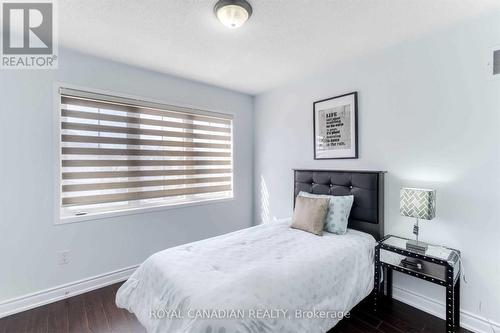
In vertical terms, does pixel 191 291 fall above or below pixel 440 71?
below

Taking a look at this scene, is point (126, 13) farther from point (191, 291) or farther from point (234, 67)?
point (191, 291)

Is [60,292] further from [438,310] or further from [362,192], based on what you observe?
[438,310]

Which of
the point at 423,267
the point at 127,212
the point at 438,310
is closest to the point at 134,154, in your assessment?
the point at 127,212

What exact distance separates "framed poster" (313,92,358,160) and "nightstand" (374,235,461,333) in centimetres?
101

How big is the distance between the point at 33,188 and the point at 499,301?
4.00 meters

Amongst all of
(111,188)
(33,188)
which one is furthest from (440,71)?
(33,188)

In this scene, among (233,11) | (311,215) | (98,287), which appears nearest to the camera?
(233,11)

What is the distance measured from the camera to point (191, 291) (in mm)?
1323

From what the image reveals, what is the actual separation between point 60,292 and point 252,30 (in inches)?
120

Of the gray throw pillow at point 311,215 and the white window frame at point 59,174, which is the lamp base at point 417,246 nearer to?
the gray throw pillow at point 311,215

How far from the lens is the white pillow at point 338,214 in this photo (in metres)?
2.27

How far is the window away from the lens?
2.38m

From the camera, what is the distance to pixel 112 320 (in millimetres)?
1958

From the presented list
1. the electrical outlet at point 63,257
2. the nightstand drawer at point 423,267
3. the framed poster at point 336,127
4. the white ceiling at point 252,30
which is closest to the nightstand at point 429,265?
the nightstand drawer at point 423,267
